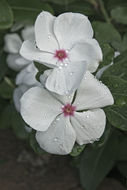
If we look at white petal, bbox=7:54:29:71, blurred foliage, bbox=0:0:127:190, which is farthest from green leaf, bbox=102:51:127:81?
white petal, bbox=7:54:29:71

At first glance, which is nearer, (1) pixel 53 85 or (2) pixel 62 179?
(1) pixel 53 85

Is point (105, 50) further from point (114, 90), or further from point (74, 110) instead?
point (74, 110)

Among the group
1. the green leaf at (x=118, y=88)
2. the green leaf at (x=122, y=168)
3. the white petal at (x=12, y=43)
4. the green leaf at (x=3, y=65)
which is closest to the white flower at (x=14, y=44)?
the white petal at (x=12, y=43)

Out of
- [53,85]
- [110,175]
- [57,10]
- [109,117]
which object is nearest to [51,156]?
[110,175]

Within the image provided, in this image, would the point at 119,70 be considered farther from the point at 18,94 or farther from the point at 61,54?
the point at 18,94

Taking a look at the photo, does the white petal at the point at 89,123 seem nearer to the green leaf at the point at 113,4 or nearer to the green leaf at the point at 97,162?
the green leaf at the point at 97,162
